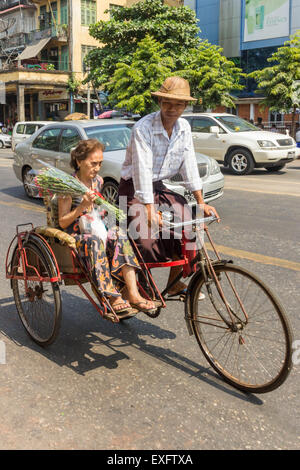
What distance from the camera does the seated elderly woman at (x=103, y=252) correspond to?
10.7ft

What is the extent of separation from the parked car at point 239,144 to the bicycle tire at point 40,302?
1104 centimetres

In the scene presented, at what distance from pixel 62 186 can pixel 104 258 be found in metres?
0.56

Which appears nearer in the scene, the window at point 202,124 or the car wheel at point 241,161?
the car wheel at point 241,161

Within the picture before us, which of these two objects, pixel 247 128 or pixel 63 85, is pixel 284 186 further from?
pixel 63 85

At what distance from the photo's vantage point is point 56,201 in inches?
138

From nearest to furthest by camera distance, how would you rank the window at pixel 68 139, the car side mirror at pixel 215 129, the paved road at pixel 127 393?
the paved road at pixel 127 393, the window at pixel 68 139, the car side mirror at pixel 215 129

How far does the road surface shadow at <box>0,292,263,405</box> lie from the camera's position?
3.29 metres

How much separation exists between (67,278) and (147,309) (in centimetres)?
66

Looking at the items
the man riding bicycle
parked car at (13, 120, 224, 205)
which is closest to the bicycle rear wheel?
the man riding bicycle

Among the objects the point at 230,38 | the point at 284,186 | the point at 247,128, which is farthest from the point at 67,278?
the point at 230,38

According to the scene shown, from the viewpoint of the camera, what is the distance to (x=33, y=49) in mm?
41781

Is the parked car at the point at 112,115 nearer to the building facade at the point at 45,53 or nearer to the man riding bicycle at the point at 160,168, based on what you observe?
the building facade at the point at 45,53

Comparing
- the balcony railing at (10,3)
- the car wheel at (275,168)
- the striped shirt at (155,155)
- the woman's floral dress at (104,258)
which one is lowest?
the woman's floral dress at (104,258)

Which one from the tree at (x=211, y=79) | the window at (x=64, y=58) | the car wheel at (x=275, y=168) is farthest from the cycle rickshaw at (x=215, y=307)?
the window at (x=64, y=58)
